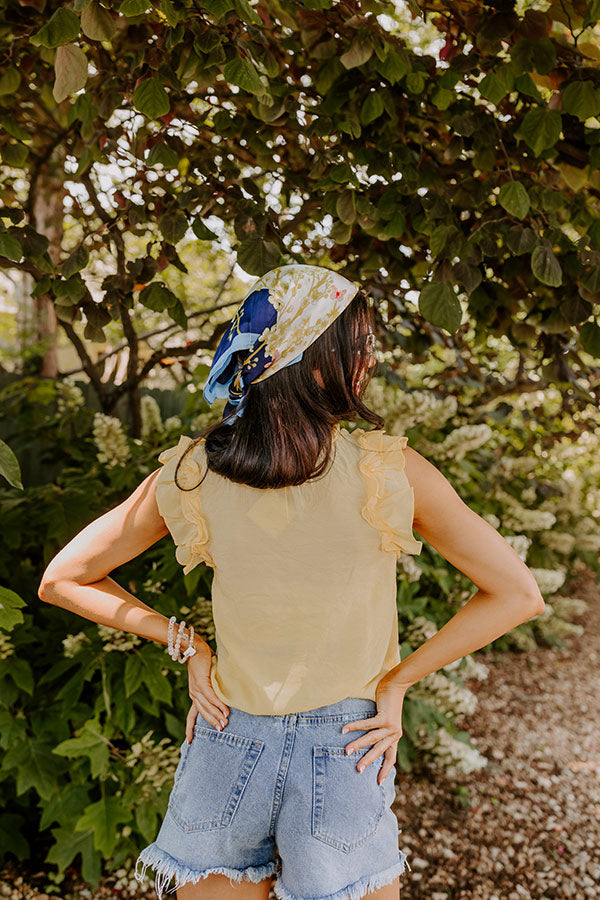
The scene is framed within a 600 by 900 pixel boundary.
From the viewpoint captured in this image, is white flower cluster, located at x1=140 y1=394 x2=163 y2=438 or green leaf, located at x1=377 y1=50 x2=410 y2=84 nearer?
green leaf, located at x1=377 y1=50 x2=410 y2=84

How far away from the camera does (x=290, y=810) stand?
1.28 meters

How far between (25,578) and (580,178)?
2386 millimetres

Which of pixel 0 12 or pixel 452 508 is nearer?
pixel 452 508

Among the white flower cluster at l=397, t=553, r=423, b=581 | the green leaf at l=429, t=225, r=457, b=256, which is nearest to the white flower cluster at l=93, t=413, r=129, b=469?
the white flower cluster at l=397, t=553, r=423, b=581

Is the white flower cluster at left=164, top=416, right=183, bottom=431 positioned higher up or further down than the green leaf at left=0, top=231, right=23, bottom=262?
further down

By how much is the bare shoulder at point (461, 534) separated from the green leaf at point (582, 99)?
1.02 metres

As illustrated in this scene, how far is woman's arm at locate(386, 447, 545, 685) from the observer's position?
50.9 inches

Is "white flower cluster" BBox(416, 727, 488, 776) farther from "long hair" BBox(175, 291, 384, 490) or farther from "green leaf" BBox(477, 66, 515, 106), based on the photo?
"green leaf" BBox(477, 66, 515, 106)

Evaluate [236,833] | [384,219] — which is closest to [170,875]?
[236,833]

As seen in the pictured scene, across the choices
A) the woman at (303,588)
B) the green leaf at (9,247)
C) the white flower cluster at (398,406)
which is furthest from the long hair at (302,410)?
the white flower cluster at (398,406)

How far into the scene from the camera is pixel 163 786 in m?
2.44

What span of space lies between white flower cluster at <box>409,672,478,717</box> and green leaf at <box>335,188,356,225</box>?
1979mm

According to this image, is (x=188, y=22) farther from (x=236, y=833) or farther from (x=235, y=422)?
(x=236, y=833)

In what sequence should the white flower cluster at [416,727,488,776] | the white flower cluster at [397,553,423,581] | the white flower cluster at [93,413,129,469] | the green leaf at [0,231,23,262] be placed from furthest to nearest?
1. the white flower cluster at [416,727,488,776]
2. the white flower cluster at [397,553,423,581]
3. the white flower cluster at [93,413,129,469]
4. the green leaf at [0,231,23,262]
